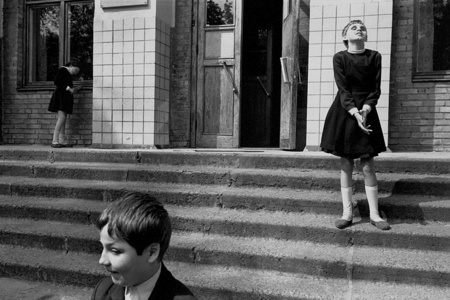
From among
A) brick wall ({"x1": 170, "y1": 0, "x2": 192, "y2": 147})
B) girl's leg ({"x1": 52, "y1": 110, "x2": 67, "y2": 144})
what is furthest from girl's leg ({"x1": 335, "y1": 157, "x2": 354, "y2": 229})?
girl's leg ({"x1": 52, "y1": 110, "x2": 67, "y2": 144})

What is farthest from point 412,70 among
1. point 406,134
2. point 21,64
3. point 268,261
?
point 21,64

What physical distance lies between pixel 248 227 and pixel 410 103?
3.64 metres

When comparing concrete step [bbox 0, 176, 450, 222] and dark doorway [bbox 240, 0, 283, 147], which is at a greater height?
dark doorway [bbox 240, 0, 283, 147]

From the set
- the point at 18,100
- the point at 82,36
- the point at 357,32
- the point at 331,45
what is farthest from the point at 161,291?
the point at 18,100

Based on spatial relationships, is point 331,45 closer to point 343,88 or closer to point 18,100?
point 343,88

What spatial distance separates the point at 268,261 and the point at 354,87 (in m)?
1.60

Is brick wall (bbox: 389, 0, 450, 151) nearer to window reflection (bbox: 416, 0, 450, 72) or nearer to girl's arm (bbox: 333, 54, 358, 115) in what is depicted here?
window reflection (bbox: 416, 0, 450, 72)

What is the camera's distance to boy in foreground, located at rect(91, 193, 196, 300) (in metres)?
1.46

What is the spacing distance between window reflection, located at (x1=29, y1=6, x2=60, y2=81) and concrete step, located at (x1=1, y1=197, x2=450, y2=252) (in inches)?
171

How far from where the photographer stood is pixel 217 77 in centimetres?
738

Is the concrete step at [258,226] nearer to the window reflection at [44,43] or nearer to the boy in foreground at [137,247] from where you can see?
the boy in foreground at [137,247]

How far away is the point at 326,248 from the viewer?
136 inches

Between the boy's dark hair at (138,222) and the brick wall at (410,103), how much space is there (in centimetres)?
537

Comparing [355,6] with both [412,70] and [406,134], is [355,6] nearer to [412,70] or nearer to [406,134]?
[412,70]
